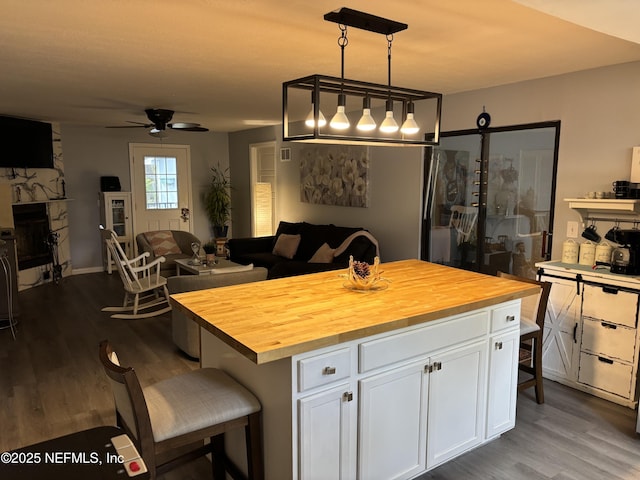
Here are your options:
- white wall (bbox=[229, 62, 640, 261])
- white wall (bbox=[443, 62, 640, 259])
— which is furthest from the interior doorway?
white wall (bbox=[443, 62, 640, 259])

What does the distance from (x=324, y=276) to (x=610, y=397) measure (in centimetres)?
220

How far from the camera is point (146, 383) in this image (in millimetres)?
3572

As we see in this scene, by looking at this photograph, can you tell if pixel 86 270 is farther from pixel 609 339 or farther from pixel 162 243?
pixel 609 339

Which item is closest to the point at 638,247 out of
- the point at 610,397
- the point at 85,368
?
the point at 610,397

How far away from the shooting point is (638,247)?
3.26 metres

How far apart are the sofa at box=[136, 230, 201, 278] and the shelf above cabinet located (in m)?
4.86

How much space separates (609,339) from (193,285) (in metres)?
3.07

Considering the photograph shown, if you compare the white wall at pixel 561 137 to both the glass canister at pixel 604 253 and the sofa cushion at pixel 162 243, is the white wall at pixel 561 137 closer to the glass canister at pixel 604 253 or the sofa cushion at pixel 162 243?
the glass canister at pixel 604 253

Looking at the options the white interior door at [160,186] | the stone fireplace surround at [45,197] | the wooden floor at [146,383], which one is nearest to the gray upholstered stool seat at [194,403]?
the wooden floor at [146,383]

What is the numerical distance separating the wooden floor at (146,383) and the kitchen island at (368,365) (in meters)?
0.17

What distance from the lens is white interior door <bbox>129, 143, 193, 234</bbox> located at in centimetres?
814

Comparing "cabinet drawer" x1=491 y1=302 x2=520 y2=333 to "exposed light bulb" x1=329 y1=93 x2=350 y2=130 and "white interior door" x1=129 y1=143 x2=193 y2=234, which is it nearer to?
"exposed light bulb" x1=329 y1=93 x2=350 y2=130

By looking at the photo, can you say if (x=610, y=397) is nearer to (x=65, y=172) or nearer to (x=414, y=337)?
(x=414, y=337)

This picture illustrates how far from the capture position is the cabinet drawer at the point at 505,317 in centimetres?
265
